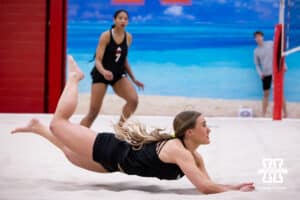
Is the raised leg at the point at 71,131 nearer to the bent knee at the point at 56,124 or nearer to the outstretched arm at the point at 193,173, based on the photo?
the bent knee at the point at 56,124

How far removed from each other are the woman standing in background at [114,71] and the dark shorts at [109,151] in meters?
2.59

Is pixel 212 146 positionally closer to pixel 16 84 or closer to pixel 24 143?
pixel 24 143

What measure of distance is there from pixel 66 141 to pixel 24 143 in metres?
2.08

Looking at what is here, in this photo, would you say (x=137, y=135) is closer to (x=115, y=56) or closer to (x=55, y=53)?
(x=115, y=56)

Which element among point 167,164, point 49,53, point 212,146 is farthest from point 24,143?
point 49,53

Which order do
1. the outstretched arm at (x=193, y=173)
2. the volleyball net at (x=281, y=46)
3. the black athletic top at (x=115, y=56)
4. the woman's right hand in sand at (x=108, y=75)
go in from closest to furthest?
the outstretched arm at (x=193, y=173), the woman's right hand in sand at (x=108, y=75), the black athletic top at (x=115, y=56), the volleyball net at (x=281, y=46)

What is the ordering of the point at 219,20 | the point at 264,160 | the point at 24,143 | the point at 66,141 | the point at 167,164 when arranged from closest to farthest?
the point at 167,164 → the point at 66,141 → the point at 264,160 → the point at 24,143 → the point at 219,20

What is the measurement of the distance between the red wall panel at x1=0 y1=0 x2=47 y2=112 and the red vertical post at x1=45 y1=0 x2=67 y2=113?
0.10 meters

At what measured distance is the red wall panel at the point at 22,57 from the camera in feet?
34.9

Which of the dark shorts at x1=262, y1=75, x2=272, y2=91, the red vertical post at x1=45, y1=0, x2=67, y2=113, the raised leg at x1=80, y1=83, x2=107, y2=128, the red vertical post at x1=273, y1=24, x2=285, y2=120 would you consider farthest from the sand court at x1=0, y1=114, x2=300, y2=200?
the red vertical post at x1=45, y1=0, x2=67, y2=113

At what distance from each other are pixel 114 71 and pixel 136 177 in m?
2.49

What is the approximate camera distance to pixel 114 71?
6.37 metres

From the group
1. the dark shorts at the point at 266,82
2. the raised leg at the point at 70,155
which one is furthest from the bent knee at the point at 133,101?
the dark shorts at the point at 266,82

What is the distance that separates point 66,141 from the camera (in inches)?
140
